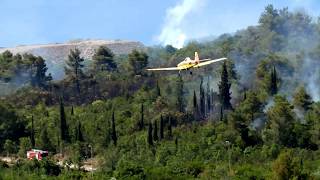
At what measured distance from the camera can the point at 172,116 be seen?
117 metres

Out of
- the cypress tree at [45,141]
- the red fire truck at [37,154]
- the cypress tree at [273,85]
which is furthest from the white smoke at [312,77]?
the red fire truck at [37,154]

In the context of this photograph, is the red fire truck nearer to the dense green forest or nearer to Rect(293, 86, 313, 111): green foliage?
the dense green forest

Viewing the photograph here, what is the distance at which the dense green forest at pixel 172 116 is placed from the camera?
94.4 meters

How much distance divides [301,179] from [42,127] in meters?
48.1

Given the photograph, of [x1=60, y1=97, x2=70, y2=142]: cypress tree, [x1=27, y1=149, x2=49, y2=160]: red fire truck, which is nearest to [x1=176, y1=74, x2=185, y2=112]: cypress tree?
[x1=60, y1=97, x2=70, y2=142]: cypress tree

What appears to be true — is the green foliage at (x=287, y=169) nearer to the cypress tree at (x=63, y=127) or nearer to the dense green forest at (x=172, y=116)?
the dense green forest at (x=172, y=116)

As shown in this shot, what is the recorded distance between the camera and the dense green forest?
94.4 meters

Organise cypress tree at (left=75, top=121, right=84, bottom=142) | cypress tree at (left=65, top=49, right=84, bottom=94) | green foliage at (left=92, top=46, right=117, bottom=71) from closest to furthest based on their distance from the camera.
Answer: cypress tree at (left=75, top=121, right=84, bottom=142)
cypress tree at (left=65, top=49, right=84, bottom=94)
green foliage at (left=92, top=46, right=117, bottom=71)

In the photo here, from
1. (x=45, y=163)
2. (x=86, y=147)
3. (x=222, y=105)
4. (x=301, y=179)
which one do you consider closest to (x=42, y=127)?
(x=86, y=147)

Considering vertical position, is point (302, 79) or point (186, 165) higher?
point (302, 79)

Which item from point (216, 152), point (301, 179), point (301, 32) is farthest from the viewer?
point (301, 32)

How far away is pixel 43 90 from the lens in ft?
467

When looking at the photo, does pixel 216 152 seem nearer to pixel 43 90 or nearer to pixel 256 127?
pixel 256 127

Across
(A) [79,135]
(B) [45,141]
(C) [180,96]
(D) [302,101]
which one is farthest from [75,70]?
(D) [302,101]
